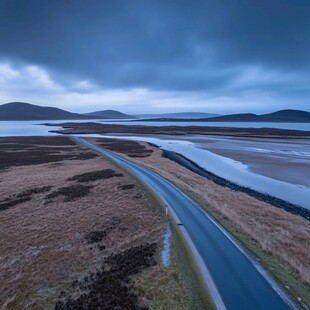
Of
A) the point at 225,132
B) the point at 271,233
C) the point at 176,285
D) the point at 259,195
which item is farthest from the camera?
the point at 225,132

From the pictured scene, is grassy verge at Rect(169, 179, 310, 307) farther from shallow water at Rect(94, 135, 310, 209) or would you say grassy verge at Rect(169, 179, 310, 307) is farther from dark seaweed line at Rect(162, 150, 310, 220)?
shallow water at Rect(94, 135, 310, 209)

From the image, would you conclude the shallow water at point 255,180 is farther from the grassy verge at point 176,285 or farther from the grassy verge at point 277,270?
the grassy verge at point 176,285

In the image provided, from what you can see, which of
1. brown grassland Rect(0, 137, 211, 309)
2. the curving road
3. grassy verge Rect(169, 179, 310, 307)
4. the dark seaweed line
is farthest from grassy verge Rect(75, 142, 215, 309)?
the dark seaweed line

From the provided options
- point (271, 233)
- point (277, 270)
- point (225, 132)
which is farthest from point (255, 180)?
point (225, 132)

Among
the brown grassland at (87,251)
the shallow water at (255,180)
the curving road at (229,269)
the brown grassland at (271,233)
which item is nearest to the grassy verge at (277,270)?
the brown grassland at (271,233)

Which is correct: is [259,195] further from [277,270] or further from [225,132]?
[225,132]

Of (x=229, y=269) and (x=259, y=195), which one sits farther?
(x=259, y=195)

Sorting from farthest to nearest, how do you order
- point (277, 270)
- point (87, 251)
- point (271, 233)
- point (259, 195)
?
point (259, 195) < point (271, 233) < point (87, 251) < point (277, 270)
